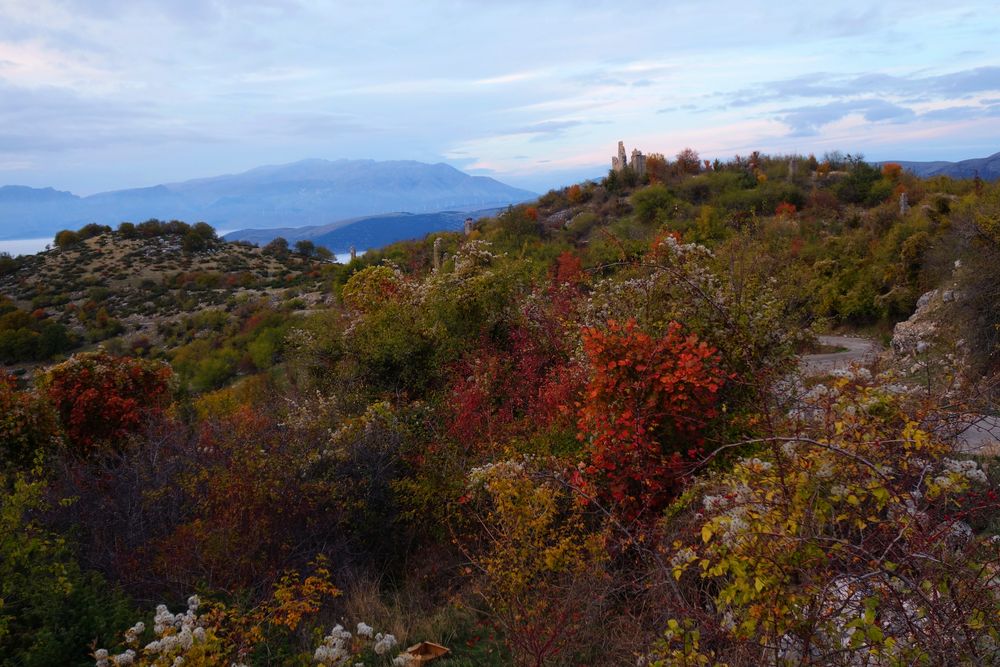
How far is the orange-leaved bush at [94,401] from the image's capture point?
30.3 ft

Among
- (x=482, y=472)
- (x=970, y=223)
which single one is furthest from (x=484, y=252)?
(x=970, y=223)

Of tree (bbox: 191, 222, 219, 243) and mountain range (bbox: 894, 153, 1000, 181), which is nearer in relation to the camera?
mountain range (bbox: 894, 153, 1000, 181)

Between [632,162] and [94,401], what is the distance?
3139cm

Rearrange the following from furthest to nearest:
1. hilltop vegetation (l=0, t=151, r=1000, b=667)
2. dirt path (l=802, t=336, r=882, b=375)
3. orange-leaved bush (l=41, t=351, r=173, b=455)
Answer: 1. dirt path (l=802, t=336, r=882, b=375)
2. orange-leaved bush (l=41, t=351, r=173, b=455)
3. hilltop vegetation (l=0, t=151, r=1000, b=667)

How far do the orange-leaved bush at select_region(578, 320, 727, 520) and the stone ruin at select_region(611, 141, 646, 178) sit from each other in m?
30.8

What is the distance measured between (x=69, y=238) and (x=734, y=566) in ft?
197

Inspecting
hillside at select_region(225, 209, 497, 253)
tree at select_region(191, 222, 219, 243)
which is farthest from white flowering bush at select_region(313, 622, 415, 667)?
tree at select_region(191, 222, 219, 243)

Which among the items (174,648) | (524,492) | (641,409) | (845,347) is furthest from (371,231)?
(174,648)

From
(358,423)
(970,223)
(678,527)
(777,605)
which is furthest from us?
(970,223)

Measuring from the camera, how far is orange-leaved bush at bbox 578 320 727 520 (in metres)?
5.82

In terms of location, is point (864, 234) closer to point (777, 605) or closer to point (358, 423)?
point (358, 423)

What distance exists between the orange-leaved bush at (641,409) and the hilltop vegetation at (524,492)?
0.03 meters

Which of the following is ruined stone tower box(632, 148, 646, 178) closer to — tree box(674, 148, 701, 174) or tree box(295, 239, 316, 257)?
tree box(674, 148, 701, 174)

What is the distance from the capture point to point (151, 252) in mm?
48500
